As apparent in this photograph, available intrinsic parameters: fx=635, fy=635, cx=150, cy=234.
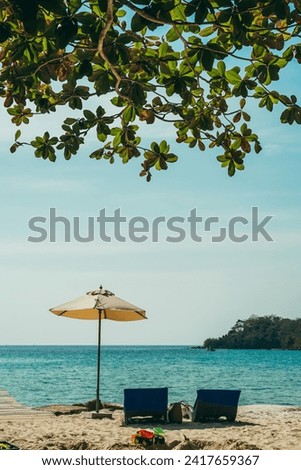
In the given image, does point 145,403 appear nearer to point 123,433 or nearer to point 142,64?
point 123,433

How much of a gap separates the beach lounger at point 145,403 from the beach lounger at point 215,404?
0.68 meters

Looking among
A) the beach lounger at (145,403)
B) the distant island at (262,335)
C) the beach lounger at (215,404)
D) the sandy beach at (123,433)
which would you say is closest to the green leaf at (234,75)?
the sandy beach at (123,433)

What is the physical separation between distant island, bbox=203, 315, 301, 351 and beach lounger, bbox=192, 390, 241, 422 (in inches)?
4930

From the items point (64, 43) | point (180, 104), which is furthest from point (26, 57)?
point (180, 104)

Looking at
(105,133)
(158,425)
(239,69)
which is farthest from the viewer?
(158,425)

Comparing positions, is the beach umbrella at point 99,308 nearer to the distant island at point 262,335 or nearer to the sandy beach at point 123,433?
the sandy beach at point 123,433

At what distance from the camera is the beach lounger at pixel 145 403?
11383mm

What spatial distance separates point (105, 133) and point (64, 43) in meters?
2.20

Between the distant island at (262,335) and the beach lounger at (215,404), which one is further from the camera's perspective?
the distant island at (262,335)

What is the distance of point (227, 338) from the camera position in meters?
144

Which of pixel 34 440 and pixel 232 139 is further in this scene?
pixel 34 440

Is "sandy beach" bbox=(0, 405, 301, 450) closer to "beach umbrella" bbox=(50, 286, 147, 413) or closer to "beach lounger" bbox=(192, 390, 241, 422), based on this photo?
"beach lounger" bbox=(192, 390, 241, 422)

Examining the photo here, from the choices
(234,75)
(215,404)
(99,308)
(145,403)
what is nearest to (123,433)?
(145,403)
